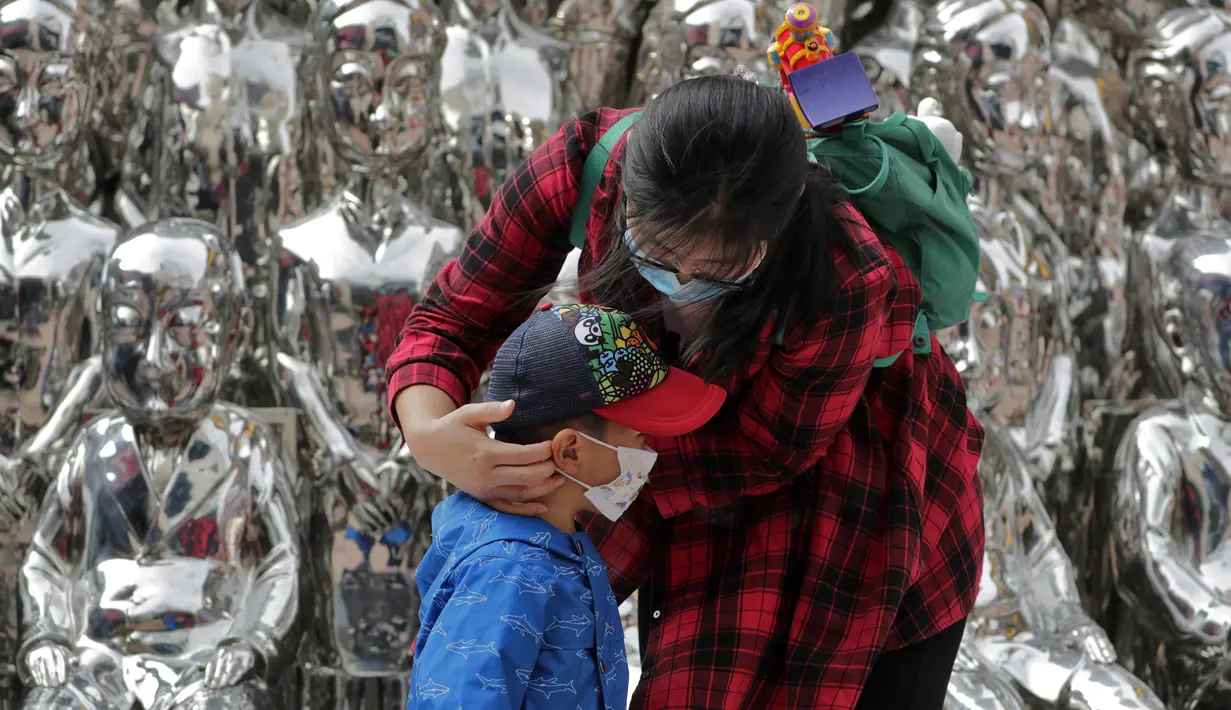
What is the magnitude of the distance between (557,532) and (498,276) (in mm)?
197

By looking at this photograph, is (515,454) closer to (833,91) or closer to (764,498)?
(764,498)

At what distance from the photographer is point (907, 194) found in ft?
3.28

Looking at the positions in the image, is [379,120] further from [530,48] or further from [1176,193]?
[1176,193]

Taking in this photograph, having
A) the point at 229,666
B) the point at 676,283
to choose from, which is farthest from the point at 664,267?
the point at 229,666

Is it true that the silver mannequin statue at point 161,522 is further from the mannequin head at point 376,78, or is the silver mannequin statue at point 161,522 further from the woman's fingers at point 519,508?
the woman's fingers at point 519,508

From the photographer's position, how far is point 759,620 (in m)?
1.03

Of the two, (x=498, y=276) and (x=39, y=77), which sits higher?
(x=498, y=276)

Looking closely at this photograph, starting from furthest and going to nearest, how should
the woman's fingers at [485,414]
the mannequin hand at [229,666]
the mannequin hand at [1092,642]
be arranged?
the mannequin hand at [1092,642] < the mannequin hand at [229,666] < the woman's fingers at [485,414]

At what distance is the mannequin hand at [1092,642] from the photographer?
1.90 meters

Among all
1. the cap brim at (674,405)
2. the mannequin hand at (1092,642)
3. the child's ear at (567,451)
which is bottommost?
the mannequin hand at (1092,642)

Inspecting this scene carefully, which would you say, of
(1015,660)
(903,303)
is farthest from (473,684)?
(1015,660)

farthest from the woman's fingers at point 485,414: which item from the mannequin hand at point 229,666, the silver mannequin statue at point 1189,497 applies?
the silver mannequin statue at point 1189,497

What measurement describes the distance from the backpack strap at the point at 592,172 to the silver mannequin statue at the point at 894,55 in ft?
4.13

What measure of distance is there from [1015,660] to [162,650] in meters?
1.10
